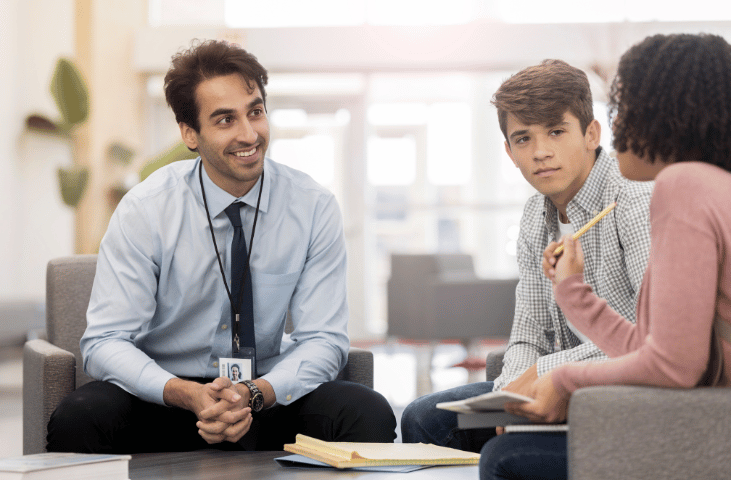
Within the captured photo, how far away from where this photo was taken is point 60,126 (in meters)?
5.76

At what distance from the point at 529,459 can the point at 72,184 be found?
5402 mm

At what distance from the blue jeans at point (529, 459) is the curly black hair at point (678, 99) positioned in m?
0.46

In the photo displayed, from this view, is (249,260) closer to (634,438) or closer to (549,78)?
(549,78)

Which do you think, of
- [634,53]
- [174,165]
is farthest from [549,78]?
[174,165]

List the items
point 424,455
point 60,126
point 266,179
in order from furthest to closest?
point 60,126
point 266,179
point 424,455

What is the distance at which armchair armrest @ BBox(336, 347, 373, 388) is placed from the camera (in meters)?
1.86

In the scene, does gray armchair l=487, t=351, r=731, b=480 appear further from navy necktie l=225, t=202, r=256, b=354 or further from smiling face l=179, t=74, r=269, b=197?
smiling face l=179, t=74, r=269, b=197

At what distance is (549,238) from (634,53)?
2.15 feet

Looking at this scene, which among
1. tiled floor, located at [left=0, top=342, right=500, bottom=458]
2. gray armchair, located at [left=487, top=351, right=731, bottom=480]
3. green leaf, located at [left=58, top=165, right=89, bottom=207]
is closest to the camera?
gray armchair, located at [left=487, top=351, right=731, bottom=480]

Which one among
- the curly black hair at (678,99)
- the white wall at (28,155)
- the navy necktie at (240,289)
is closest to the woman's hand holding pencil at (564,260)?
the curly black hair at (678,99)

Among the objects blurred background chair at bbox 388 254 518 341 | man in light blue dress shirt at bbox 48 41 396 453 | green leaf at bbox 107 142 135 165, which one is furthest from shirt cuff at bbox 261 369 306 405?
green leaf at bbox 107 142 135 165

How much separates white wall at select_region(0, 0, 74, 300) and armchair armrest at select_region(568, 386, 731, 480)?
5.28 metres

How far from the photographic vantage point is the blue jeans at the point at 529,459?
1.08 metres

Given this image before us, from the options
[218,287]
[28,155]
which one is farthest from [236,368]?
[28,155]
